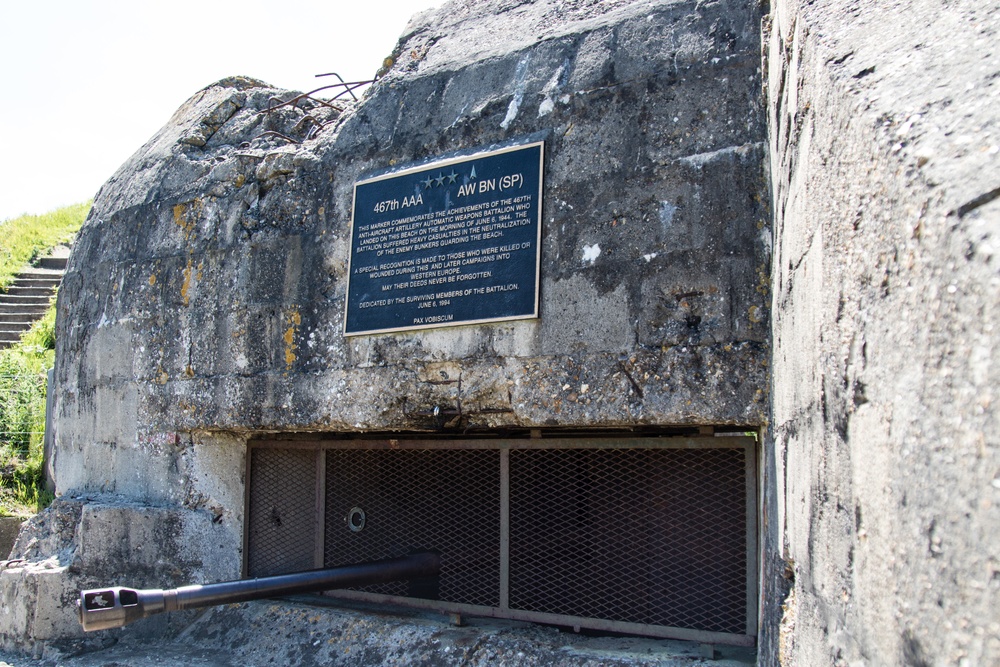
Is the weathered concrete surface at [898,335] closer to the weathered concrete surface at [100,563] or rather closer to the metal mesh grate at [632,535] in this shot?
the metal mesh grate at [632,535]

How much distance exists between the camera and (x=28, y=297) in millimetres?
12094

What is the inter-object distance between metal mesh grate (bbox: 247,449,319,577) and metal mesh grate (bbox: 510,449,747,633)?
1.26 m

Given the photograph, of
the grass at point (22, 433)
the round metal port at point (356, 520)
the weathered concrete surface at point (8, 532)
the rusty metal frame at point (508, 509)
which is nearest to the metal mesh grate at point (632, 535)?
the rusty metal frame at point (508, 509)

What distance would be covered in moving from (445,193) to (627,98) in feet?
3.04

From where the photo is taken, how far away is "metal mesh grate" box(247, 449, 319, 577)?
4.66 m

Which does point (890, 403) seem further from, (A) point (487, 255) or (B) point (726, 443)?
(A) point (487, 255)

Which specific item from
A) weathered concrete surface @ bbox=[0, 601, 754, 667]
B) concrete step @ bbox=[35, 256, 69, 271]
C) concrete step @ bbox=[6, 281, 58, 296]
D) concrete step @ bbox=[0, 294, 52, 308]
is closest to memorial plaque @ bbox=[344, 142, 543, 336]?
weathered concrete surface @ bbox=[0, 601, 754, 667]

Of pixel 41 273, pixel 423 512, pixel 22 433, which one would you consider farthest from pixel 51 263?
pixel 423 512

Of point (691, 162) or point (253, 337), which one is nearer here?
point (691, 162)

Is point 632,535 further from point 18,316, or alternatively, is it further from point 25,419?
point 18,316

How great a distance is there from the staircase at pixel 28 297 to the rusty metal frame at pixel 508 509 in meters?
8.06

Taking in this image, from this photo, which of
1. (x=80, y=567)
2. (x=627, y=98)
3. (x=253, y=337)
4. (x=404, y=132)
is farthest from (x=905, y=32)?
(x=80, y=567)

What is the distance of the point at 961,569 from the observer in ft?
2.99

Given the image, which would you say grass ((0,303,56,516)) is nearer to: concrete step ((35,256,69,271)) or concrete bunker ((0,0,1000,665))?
concrete bunker ((0,0,1000,665))
